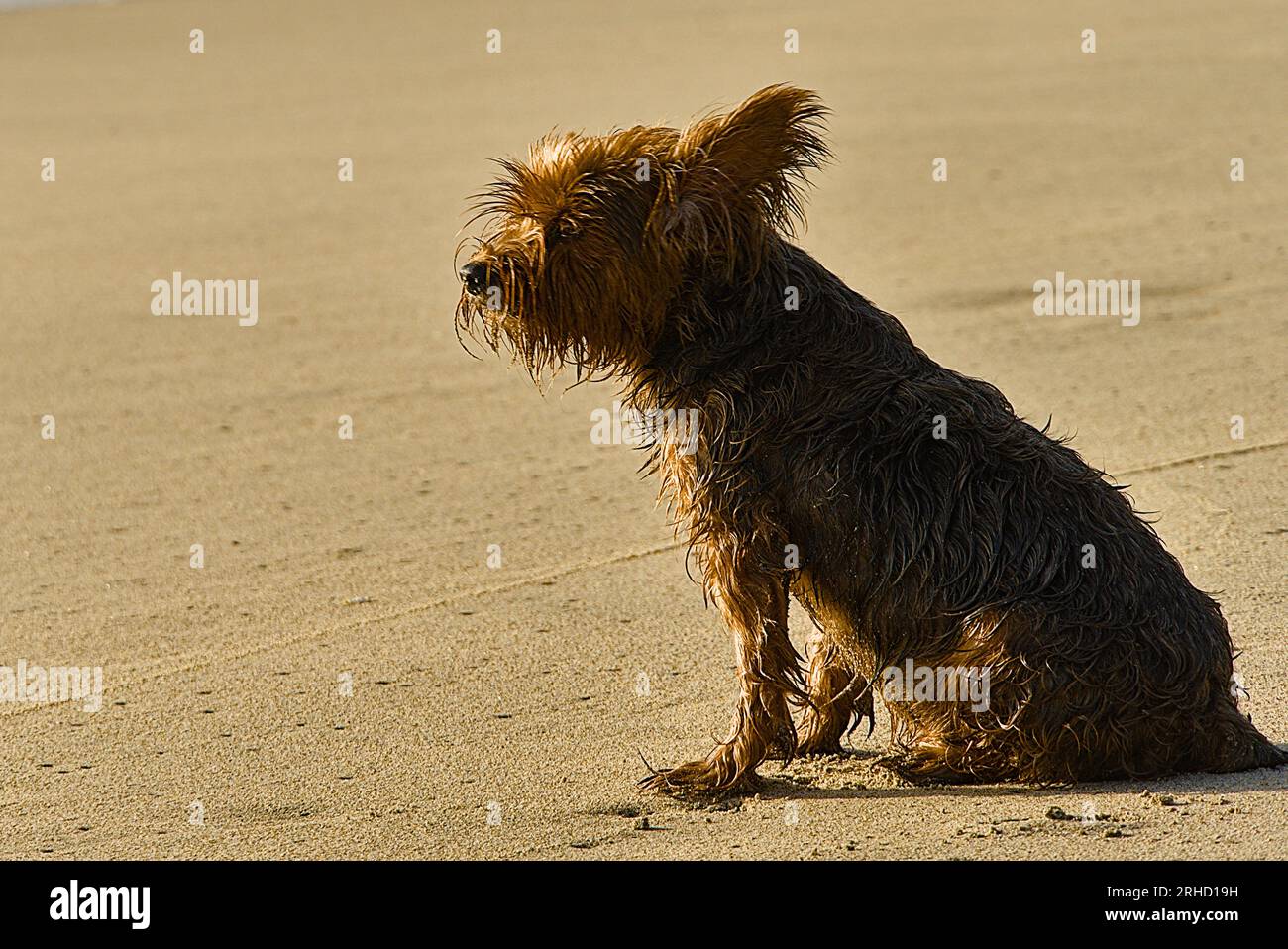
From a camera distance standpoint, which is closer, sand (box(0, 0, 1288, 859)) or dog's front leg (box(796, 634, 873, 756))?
sand (box(0, 0, 1288, 859))

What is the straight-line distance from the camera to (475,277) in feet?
16.5

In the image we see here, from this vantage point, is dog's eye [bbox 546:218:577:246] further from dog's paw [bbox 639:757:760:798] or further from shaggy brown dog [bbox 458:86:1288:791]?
dog's paw [bbox 639:757:760:798]

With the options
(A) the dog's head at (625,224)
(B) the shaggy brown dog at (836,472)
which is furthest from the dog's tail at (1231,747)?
(A) the dog's head at (625,224)

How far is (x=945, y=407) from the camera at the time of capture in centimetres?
524

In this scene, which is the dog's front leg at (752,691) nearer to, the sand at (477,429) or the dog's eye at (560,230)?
the sand at (477,429)

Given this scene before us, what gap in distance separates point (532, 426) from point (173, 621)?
3.49 metres

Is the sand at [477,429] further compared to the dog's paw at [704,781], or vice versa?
the sand at [477,429]

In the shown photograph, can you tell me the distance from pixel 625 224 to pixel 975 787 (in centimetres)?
199

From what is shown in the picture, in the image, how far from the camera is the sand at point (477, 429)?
18.3ft

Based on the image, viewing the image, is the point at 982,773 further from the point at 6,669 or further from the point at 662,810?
the point at 6,669

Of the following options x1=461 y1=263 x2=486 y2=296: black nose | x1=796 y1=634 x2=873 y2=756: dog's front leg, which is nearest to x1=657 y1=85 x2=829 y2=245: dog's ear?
x1=461 y1=263 x2=486 y2=296: black nose

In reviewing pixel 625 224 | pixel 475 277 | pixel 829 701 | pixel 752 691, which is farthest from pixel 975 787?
pixel 475 277

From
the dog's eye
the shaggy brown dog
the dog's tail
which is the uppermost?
the dog's eye

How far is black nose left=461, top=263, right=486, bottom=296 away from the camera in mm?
5016
